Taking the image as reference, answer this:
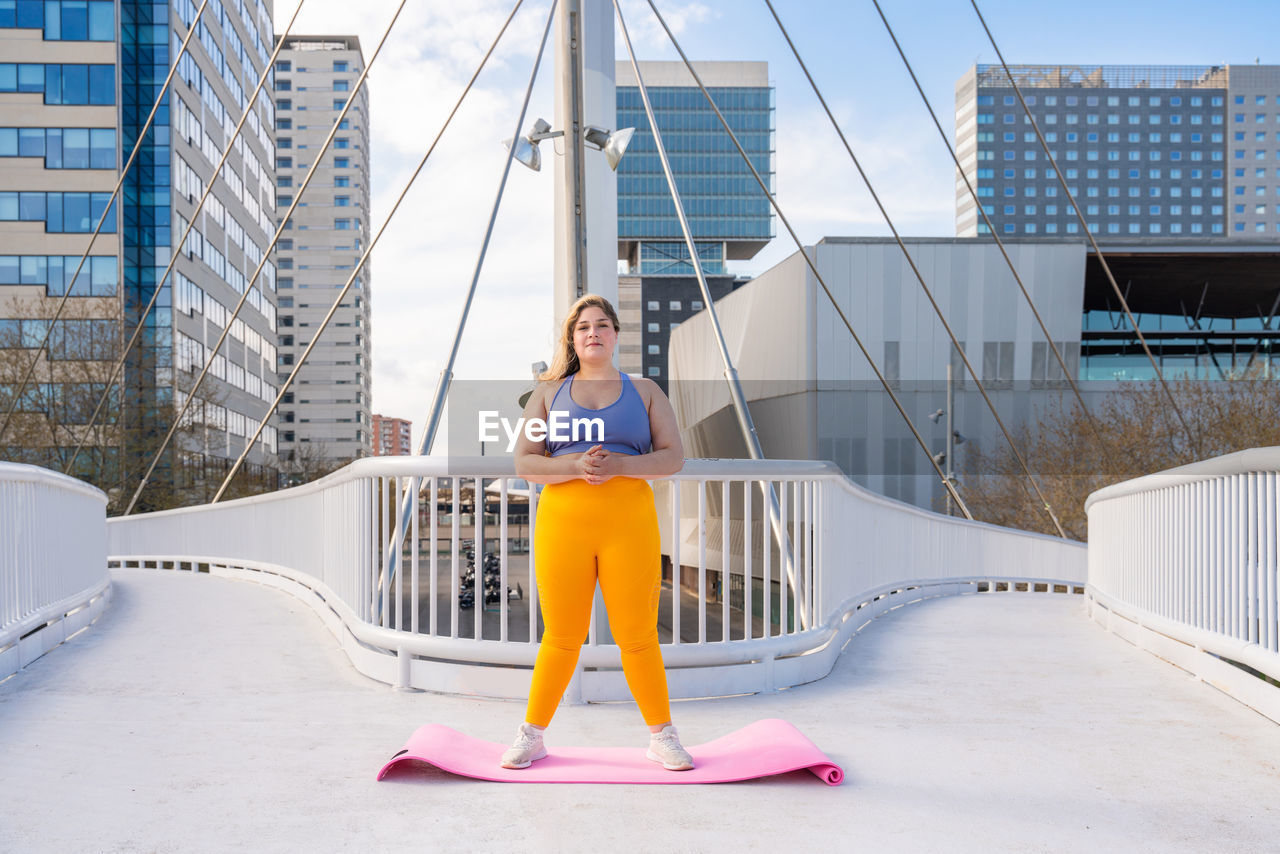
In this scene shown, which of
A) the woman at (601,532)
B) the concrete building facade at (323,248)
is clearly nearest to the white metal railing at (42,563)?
the woman at (601,532)

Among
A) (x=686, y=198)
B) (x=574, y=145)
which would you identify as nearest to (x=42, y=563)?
(x=574, y=145)

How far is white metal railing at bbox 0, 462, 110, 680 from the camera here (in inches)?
209

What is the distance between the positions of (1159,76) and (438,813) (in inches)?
6489

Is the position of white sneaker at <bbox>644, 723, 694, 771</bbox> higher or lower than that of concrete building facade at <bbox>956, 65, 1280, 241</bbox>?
lower

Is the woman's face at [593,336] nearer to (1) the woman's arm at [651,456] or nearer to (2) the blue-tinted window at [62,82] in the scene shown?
(1) the woman's arm at [651,456]

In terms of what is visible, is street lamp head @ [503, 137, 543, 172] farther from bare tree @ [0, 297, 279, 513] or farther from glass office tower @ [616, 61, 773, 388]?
glass office tower @ [616, 61, 773, 388]

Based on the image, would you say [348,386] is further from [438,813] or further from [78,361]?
[438,813]

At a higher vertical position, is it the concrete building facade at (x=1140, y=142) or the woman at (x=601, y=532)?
the concrete building facade at (x=1140, y=142)

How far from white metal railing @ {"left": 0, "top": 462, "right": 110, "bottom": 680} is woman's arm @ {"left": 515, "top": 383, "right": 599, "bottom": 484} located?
321 cm

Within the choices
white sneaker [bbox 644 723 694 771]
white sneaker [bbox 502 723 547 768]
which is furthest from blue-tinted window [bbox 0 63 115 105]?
white sneaker [bbox 644 723 694 771]

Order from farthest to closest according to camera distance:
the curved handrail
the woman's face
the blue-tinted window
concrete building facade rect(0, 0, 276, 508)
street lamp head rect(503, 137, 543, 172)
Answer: the blue-tinted window, concrete building facade rect(0, 0, 276, 508), street lamp head rect(503, 137, 543, 172), the curved handrail, the woman's face

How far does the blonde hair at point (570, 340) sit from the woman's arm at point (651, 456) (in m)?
0.24

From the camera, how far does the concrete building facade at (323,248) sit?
10362 cm

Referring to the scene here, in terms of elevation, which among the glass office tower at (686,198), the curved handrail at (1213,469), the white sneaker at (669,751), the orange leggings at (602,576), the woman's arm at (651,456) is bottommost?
the white sneaker at (669,751)
